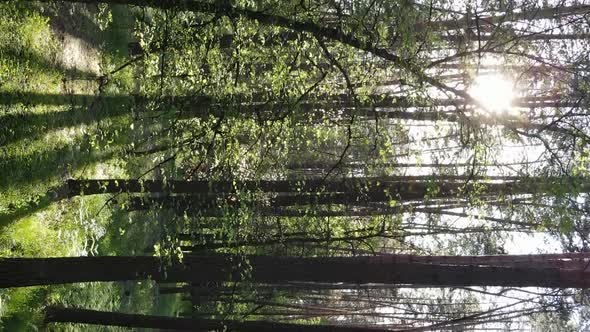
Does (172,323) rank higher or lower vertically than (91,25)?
lower

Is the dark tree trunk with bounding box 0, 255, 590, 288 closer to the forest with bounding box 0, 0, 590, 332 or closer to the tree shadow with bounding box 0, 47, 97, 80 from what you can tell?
the forest with bounding box 0, 0, 590, 332

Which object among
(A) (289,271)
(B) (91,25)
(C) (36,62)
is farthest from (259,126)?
(B) (91,25)

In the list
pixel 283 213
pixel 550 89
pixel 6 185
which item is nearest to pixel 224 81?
pixel 6 185

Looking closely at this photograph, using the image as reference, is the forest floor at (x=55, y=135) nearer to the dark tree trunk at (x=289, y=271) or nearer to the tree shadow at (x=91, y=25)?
the tree shadow at (x=91, y=25)

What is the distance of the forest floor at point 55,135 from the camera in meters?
7.95

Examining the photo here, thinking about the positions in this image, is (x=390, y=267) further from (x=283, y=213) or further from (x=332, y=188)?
(x=283, y=213)

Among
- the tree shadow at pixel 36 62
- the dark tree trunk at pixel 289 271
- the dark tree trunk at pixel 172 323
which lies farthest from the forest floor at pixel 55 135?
the dark tree trunk at pixel 289 271

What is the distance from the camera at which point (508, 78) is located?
26.4ft

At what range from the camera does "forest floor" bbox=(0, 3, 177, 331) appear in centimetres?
795

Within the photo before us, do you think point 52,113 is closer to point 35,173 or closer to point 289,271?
point 35,173

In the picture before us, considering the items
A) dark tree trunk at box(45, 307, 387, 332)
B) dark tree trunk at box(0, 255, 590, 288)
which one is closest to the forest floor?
dark tree trunk at box(45, 307, 387, 332)

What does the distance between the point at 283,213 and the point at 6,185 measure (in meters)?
7.85

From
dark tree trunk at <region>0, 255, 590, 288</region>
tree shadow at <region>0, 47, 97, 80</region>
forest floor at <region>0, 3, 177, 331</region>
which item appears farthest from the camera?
forest floor at <region>0, 3, 177, 331</region>

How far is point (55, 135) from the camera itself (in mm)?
9391
